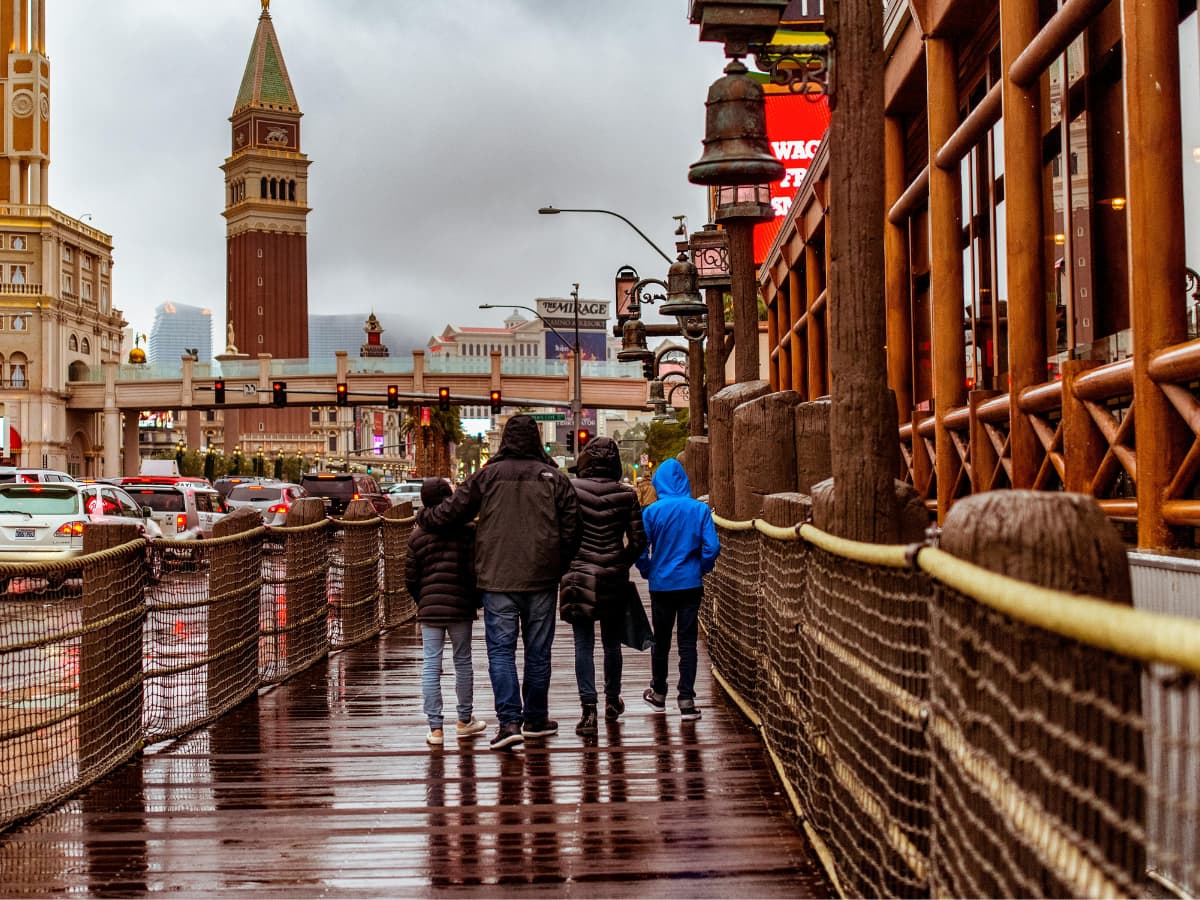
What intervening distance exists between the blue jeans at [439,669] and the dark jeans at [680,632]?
132 cm

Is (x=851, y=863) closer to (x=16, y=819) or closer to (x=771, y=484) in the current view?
(x=16, y=819)

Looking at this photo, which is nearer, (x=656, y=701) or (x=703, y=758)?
(x=703, y=758)

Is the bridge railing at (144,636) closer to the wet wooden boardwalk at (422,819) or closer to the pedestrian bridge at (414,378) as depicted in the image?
the wet wooden boardwalk at (422,819)

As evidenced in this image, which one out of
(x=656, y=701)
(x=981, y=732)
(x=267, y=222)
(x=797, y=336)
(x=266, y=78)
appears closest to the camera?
(x=981, y=732)

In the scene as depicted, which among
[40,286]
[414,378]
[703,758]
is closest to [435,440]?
[40,286]

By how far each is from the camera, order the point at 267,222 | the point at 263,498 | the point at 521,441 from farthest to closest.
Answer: the point at 267,222 < the point at 263,498 < the point at 521,441

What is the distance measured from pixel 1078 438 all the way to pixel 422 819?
4.39 metres

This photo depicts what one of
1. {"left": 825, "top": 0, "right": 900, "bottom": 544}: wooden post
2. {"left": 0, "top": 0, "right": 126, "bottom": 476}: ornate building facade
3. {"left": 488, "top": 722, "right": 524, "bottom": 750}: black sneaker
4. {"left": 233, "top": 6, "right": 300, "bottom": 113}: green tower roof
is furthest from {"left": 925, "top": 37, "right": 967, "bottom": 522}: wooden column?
{"left": 233, "top": 6, "right": 300, "bottom": 113}: green tower roof

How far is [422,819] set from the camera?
269 inches

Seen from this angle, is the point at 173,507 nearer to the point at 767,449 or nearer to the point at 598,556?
the point at 767,449

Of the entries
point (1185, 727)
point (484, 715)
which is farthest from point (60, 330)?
point (1185, 727)

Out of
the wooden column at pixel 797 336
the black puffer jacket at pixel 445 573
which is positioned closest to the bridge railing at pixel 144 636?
the black puffer jacket at pixel 445 573

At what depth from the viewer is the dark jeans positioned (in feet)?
32.4

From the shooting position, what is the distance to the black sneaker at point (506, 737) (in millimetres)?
8742
